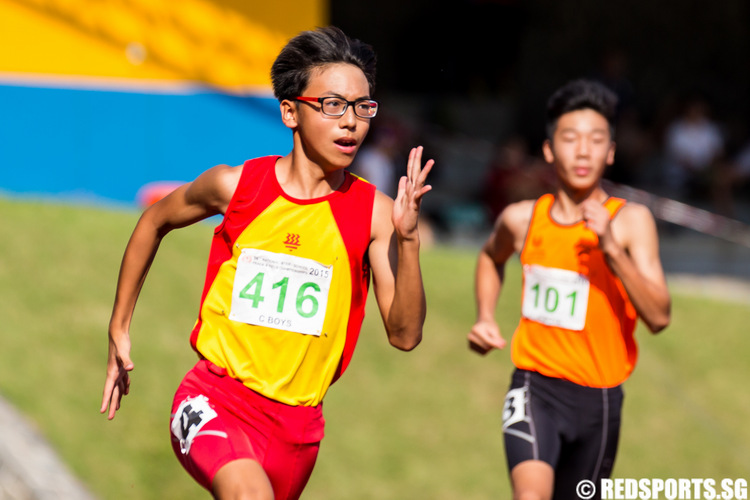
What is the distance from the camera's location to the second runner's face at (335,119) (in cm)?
416

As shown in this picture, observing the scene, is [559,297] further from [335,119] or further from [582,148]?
[335,119]

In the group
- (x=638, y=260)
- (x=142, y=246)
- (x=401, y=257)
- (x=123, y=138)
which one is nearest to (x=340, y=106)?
(x=401, y=257)

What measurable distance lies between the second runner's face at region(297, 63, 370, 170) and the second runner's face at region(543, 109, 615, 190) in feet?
4.88

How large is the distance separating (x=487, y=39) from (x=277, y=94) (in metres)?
15.5

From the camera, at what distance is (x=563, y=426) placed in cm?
523

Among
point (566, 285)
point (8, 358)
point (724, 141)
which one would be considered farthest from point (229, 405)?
point (724, 141)

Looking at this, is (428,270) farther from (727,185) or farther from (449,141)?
(727,185)

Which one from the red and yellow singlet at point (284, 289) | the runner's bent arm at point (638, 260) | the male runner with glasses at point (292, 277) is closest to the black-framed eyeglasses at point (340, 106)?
the male runner with glasses at point (292, 277)

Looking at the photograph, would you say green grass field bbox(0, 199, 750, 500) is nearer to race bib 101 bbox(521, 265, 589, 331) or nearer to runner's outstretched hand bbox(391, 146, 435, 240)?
race bib 101 bbox(521, 265, 589, 331)

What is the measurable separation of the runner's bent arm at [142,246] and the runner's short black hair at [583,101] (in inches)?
74.0

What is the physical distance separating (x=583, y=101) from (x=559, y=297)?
978 mm

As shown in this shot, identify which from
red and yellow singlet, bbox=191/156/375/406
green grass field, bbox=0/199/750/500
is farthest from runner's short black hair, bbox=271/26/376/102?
green grass field, bbox=0/199/750/500

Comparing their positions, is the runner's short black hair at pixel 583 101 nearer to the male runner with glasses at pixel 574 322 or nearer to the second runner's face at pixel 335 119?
the male runner with glasses at pixel 574 322

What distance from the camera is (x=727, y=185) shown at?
15609 millimetres
